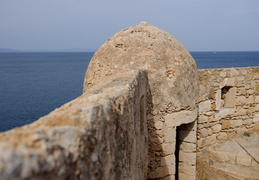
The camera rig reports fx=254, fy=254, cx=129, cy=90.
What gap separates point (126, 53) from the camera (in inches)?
185

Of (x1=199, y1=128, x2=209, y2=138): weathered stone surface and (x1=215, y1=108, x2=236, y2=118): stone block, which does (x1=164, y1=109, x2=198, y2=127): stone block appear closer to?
(x1=199, y1=128, x2=209, y2=138): weathered stone surface

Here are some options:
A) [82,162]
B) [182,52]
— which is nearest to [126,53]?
[182,52]

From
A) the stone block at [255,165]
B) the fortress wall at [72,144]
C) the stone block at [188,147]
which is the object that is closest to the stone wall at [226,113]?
the stone block at [255,165]

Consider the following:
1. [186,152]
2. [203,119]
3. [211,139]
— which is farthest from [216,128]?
[186,152]

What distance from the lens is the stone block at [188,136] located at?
5.78 metres

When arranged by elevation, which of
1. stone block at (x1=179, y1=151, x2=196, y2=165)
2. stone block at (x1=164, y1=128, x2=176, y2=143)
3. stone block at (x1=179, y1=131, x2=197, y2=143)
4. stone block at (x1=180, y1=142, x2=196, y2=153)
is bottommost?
stone block at (x1=179, y1=151, x2=196, y2=165)

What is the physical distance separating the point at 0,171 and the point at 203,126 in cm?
644

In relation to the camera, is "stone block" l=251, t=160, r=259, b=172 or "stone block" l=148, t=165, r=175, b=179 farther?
"stone block" l=251, t=160, r=259, b=172

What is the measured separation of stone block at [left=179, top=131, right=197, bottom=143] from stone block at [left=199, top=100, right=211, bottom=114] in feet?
3.49

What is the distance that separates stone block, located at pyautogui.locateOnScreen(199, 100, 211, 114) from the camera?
6617 millimetres

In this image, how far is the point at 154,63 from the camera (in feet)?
15.2

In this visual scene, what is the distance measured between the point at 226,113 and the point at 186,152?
2000 mm

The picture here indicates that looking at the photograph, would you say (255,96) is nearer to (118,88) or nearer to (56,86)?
(118,88)

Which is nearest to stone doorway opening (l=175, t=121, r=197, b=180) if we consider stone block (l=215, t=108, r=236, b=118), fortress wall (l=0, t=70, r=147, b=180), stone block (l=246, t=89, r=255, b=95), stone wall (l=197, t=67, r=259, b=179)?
stone wall (l=197, t=67, r=259, b=179)
